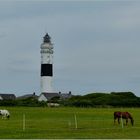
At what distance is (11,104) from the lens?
464ft

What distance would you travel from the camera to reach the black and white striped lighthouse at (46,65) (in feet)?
549

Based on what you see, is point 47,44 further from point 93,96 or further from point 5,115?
point 5,115

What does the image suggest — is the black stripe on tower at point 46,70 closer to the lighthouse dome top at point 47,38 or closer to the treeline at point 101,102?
the treeline at point 101,102

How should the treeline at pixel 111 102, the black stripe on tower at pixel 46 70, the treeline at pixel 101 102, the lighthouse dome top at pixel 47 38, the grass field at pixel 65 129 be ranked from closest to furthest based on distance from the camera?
1. the grass field at pixel 65 129
2. the treeline at pixel 101 102
3. the treeline at pixel 111 102
4. the black stripe on tower at pixel 46 70
5. the lighthouse dome top at pixel 47 38

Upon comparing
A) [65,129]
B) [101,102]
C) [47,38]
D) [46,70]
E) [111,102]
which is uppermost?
[47,38]

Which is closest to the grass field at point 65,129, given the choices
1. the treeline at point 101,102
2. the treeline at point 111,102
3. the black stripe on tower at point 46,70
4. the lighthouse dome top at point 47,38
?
the treeline at point 101,102

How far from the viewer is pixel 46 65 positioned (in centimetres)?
17125

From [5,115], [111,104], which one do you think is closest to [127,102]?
[111,104]

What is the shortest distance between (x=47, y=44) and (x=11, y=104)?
49.2 metres

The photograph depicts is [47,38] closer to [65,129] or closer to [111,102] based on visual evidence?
[111,102]

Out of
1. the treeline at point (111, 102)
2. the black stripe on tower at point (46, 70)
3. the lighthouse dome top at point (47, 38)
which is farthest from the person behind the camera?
the lighthouse dome top at point (47, 38)

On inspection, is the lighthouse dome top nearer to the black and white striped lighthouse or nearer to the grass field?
the black and white striped lighthouse

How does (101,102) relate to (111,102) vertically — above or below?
above

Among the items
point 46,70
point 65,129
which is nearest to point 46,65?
point 46,70
